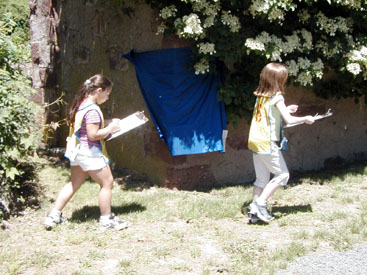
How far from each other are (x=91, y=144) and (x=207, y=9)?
2.01 metres

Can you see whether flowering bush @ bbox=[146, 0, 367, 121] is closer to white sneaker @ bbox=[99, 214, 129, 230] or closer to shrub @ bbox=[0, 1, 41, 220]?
shrub @ bbox=[0, 1, 41, 220]

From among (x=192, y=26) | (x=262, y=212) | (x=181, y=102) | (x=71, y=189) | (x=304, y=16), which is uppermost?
(x=304, y=16)

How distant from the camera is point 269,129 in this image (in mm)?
4492

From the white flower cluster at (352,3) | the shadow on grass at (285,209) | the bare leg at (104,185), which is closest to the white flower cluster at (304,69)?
the white flower cluster at (352,3)

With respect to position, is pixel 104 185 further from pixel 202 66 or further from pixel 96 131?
pixel 202 66

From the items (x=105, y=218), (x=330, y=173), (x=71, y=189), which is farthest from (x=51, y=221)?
(x=330, y=173)

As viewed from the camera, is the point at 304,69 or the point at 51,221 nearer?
the point at 51,221

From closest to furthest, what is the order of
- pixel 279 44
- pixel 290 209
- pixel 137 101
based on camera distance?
pixel 290 209 < pixel 279 44 < pixel 137 101

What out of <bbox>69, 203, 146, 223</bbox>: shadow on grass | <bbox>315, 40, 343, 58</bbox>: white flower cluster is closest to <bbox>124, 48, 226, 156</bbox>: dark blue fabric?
<bbox>69, 203, 146, 223</bbox>: shadow on grass

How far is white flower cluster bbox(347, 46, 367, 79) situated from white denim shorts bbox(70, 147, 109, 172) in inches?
134

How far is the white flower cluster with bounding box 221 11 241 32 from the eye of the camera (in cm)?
515

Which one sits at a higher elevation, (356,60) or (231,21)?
(231,21)

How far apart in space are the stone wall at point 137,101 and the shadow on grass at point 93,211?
2.45 feet

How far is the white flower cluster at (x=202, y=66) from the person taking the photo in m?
5.28
